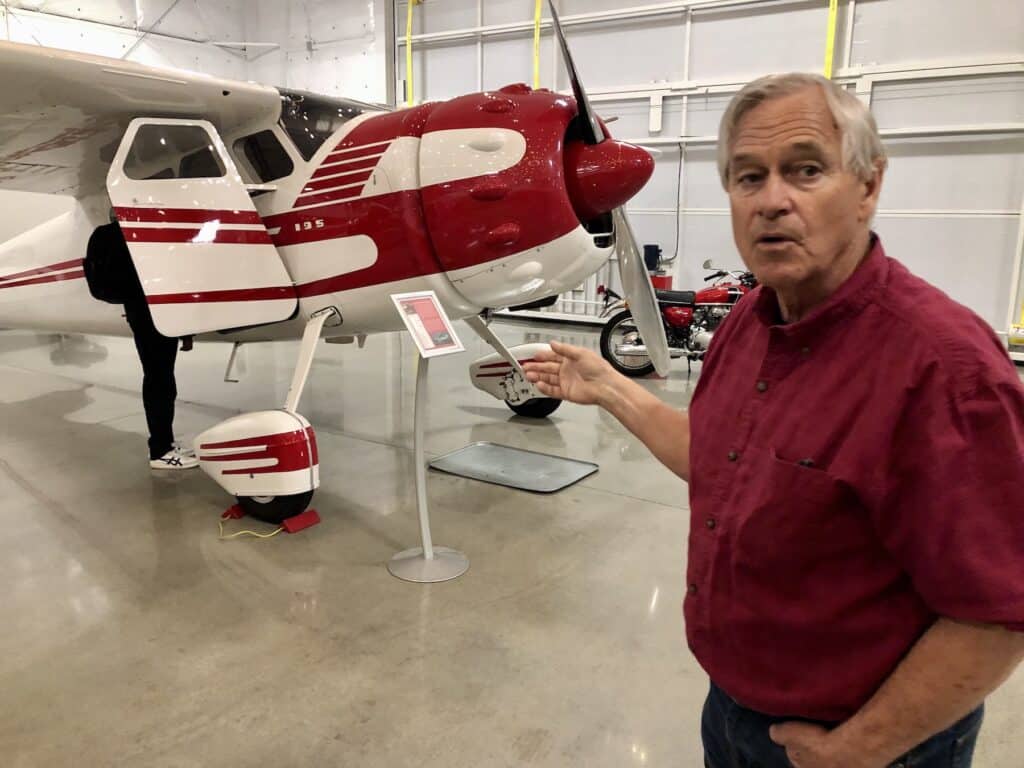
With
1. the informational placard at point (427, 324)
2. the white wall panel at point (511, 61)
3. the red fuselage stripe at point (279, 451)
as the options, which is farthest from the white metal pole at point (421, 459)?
the white wall panel at point (511, 61)

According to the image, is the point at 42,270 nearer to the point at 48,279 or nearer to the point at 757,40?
the point at 48,279

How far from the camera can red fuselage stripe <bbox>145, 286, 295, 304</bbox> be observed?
357cm

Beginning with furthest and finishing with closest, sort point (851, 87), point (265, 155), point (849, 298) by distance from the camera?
point (851, 87) < point (265, 155) < point (849, 298)

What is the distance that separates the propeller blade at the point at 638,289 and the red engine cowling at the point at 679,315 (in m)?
2.62

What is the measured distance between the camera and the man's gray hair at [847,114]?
84 centimetres

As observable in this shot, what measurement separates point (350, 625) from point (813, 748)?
2035mm

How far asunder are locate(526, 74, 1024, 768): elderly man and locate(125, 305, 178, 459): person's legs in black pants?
3.84 meters

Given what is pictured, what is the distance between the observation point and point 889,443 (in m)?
0.76

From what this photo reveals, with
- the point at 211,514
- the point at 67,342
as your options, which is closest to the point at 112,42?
the point at 67,342

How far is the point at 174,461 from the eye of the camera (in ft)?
13.9

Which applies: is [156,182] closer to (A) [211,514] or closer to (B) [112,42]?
(A) [211,514]

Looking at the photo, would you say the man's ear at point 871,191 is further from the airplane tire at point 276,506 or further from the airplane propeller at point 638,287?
the airplane tire at point 276,506

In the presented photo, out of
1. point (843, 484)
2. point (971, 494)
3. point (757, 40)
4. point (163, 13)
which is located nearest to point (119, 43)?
point (163, 13)

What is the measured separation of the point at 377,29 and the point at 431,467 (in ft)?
35.1
